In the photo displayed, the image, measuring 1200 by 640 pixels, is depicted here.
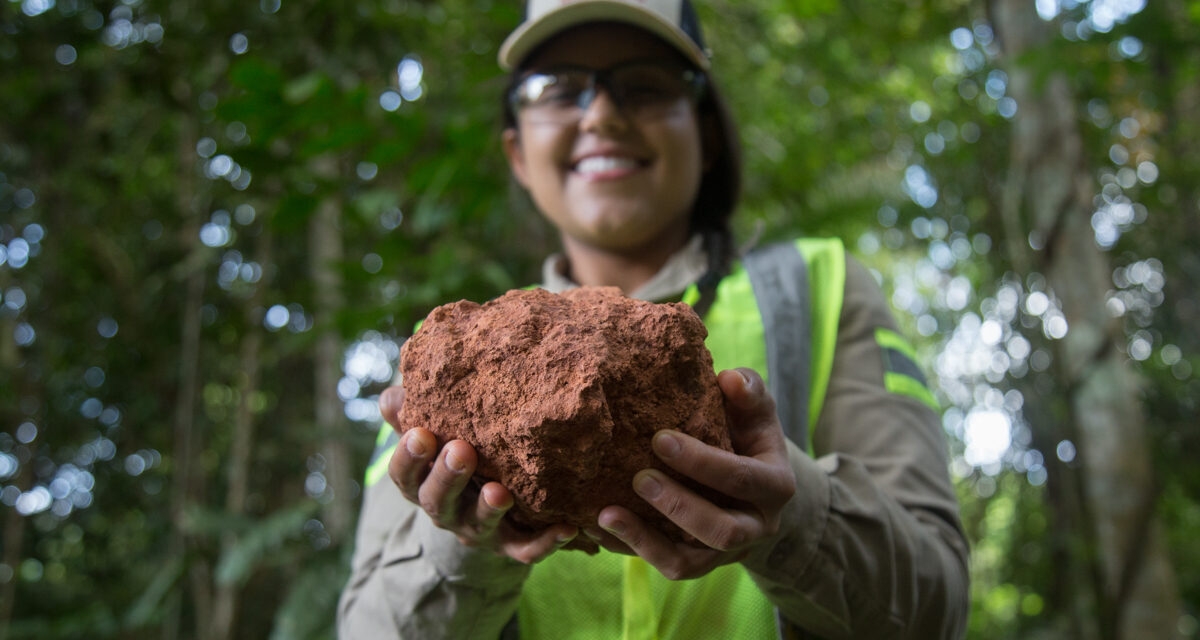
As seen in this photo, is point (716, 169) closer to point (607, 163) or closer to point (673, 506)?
point (607, 163)

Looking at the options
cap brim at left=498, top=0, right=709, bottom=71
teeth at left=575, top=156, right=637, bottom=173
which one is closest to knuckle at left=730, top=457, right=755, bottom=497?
teeth at left=575, top=156, right=637, bottom=173

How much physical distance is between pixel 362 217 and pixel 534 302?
1.96 metres

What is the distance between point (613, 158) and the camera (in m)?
1.61


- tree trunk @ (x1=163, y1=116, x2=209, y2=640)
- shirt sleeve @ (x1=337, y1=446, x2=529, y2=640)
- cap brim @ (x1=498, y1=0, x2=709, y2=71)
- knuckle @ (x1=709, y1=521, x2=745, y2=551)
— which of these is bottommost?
tree trunk @ (x1=163, y1=116, x2=209, y2=640)

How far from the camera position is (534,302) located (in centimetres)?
113

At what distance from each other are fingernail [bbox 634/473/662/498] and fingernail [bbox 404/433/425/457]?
0.89 ft

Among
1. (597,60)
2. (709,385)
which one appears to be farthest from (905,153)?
(709,385)

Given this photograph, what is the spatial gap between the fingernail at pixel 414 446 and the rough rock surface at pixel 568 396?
0.08 m

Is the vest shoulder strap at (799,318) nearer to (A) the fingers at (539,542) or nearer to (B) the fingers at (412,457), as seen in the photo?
(A) the fingers at (539,542)

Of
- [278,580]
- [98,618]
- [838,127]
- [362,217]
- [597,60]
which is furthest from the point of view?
[278,580]

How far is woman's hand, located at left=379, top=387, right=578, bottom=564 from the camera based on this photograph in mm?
981

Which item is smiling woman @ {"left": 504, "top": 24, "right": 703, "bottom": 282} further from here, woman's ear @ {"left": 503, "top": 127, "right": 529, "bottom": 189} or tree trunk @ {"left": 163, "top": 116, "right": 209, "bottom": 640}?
tree trunk @ {"left": 163, "top": 116, "right": 209, "bottom": 640}

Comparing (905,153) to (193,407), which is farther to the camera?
(905,153)

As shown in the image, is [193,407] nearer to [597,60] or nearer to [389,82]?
[389,82]
